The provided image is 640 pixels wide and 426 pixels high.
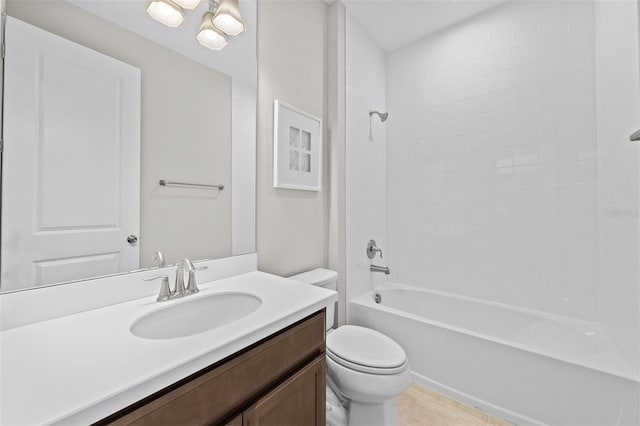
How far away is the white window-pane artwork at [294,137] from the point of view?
1622 millimetres

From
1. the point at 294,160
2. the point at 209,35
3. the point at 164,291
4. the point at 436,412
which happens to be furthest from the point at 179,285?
the point at 436,412

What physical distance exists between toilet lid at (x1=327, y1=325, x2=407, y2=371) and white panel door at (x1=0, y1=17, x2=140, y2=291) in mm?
1039

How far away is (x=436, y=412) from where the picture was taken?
1.50 meters

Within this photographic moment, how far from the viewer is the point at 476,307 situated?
2.02 m

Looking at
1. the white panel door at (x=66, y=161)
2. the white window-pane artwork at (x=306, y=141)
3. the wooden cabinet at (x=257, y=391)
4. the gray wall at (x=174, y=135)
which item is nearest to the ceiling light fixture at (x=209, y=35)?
the gray wall at (x=174, y=135)

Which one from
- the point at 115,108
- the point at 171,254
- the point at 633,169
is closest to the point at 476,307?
the point at 633,169

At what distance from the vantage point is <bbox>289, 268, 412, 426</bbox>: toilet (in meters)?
1.22

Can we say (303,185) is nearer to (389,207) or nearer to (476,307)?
(389,207)

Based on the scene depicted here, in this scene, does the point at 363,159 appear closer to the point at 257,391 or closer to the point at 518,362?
the point at 518,362

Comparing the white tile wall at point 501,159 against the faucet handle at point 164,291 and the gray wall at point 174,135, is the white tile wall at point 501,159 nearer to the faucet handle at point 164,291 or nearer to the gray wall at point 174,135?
the gray wall at point 174,135

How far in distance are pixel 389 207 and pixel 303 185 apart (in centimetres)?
116

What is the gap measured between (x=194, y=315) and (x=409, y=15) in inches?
98.3

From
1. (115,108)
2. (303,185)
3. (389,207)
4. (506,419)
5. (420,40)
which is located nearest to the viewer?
(115,108)

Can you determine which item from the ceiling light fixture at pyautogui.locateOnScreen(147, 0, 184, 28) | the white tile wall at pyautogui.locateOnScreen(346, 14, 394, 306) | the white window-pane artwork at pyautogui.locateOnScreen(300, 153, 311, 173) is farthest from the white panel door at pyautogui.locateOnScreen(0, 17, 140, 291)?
the white tile wall at pyautogui.locateOnScreen(346, 14, 394, 306)
